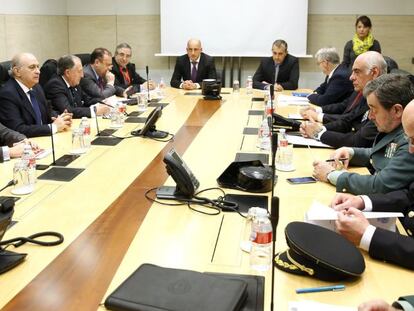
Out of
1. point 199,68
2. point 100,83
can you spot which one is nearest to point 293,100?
point 199,68

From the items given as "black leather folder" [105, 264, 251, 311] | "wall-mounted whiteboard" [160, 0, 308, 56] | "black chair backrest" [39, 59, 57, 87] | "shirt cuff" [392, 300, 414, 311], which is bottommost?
"shirt cuff" [392, 300, 414, 311]

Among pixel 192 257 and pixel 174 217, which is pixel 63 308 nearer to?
pixel 192 257

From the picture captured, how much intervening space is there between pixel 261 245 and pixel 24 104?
2538 mm

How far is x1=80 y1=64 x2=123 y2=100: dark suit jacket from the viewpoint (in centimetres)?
488

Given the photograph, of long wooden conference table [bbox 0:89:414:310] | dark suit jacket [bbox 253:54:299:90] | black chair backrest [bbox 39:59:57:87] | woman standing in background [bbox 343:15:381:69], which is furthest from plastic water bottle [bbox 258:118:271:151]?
woman standing in background [bbox 343:15:381:69]

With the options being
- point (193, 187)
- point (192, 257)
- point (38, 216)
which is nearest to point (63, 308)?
point (192, 257)

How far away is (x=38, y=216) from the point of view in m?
1.96

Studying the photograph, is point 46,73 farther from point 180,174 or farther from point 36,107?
point 180,174

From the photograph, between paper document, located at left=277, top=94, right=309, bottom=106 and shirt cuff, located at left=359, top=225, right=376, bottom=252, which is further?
paper document, located at left=277, top=94, right=309, bottom=106

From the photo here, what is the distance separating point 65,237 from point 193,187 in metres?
0.60

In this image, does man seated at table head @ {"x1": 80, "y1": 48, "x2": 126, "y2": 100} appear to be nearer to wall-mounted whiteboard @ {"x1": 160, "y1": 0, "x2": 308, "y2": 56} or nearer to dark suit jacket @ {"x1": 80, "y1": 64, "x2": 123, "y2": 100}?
dark suit jacket @ {"x1": 80, "y1": 64, "x2": 123, "y2": 100}

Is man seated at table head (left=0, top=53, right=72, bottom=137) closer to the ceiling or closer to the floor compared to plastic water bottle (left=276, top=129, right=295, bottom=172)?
closer to the ceiling

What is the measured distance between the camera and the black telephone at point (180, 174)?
2066 mm

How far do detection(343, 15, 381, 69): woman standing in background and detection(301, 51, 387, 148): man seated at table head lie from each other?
2.60 metres
